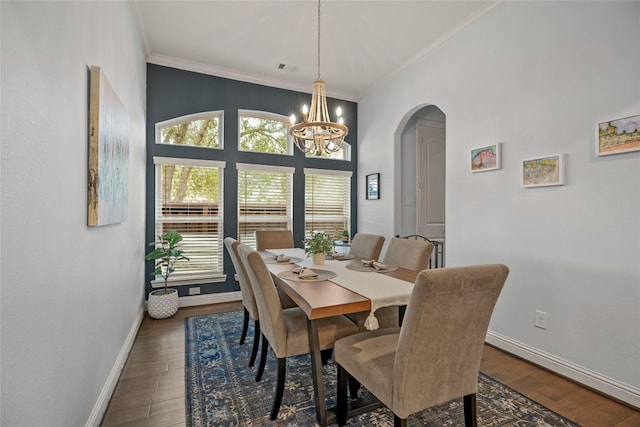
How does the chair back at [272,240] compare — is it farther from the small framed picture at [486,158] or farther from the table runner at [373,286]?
the small framed picture at [486,158]

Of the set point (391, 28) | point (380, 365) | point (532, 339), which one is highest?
point (391, 28)

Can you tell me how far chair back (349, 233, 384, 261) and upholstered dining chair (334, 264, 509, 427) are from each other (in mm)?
1605

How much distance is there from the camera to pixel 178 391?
2.07 m

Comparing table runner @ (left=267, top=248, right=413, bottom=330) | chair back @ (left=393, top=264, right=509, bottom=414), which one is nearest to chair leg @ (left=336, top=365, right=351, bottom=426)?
Answer: table runner @ (left=267, top=248, right=413, bottom=330)

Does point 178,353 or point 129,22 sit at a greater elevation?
point 129,22

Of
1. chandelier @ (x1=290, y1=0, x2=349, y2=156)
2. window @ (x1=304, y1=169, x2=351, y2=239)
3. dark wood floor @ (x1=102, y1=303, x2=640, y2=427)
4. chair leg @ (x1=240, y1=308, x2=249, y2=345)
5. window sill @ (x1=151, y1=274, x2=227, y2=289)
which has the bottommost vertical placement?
dark wood floor @ (x1=102, y1=303, x2=640, y2=427)

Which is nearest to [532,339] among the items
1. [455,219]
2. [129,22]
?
[455,219]

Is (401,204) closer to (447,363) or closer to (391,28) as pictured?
(391,28)

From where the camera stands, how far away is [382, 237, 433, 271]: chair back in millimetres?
2471

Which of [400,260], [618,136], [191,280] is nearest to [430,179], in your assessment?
[400,260]

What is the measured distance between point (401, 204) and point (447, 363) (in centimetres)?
314

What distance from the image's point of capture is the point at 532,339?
98.8 inches

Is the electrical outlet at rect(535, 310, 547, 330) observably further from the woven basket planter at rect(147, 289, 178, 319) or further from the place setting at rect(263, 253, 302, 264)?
the woven basket planter at rect(147, 289, 178, 319)

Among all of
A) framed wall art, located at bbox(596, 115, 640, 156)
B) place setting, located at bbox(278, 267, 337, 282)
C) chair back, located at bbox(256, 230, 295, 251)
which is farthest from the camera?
chair back, located at bbox(256, 230, 295, 251)
